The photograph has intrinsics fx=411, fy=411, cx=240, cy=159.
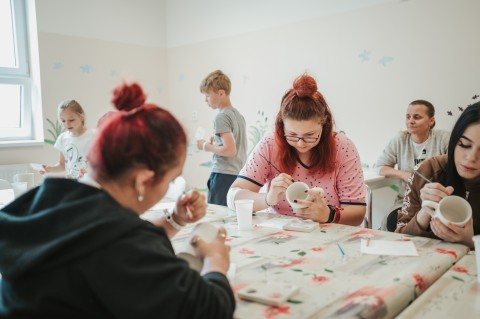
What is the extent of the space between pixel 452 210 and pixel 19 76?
13.1ft

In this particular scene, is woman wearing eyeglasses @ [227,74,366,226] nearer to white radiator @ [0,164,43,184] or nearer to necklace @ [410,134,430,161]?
necklace @ [410,134,430,161]

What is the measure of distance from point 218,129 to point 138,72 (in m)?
2.13

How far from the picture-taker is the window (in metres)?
3.93

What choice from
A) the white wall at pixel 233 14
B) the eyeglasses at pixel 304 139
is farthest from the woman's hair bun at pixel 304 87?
the white wall at pixel 233 14

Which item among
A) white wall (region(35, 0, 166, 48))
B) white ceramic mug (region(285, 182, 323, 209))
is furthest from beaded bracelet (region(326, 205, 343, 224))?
white wall (region(35, 0, 166, 48))

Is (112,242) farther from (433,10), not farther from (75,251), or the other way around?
(433,10)

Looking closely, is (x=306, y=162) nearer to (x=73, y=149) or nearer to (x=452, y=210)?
(x=452, y=210)

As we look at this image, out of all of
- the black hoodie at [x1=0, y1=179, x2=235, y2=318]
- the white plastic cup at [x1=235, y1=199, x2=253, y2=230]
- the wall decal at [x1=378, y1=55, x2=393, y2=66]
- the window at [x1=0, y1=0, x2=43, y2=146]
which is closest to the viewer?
the black hoodie at [x1=0, y1=179, x2=235, y2=318]

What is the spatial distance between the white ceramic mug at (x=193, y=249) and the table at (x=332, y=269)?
12cm

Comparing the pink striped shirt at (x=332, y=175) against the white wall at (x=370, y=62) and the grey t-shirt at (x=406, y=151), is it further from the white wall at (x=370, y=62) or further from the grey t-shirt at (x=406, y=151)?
the white wall at (x=370, y=62)

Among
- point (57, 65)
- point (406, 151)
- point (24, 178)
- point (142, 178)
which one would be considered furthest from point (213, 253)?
point (57, 65)

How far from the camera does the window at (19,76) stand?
3.93 metres

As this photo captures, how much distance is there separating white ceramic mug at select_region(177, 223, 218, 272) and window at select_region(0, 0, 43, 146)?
344 cm

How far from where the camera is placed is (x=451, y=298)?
0.93 meters
